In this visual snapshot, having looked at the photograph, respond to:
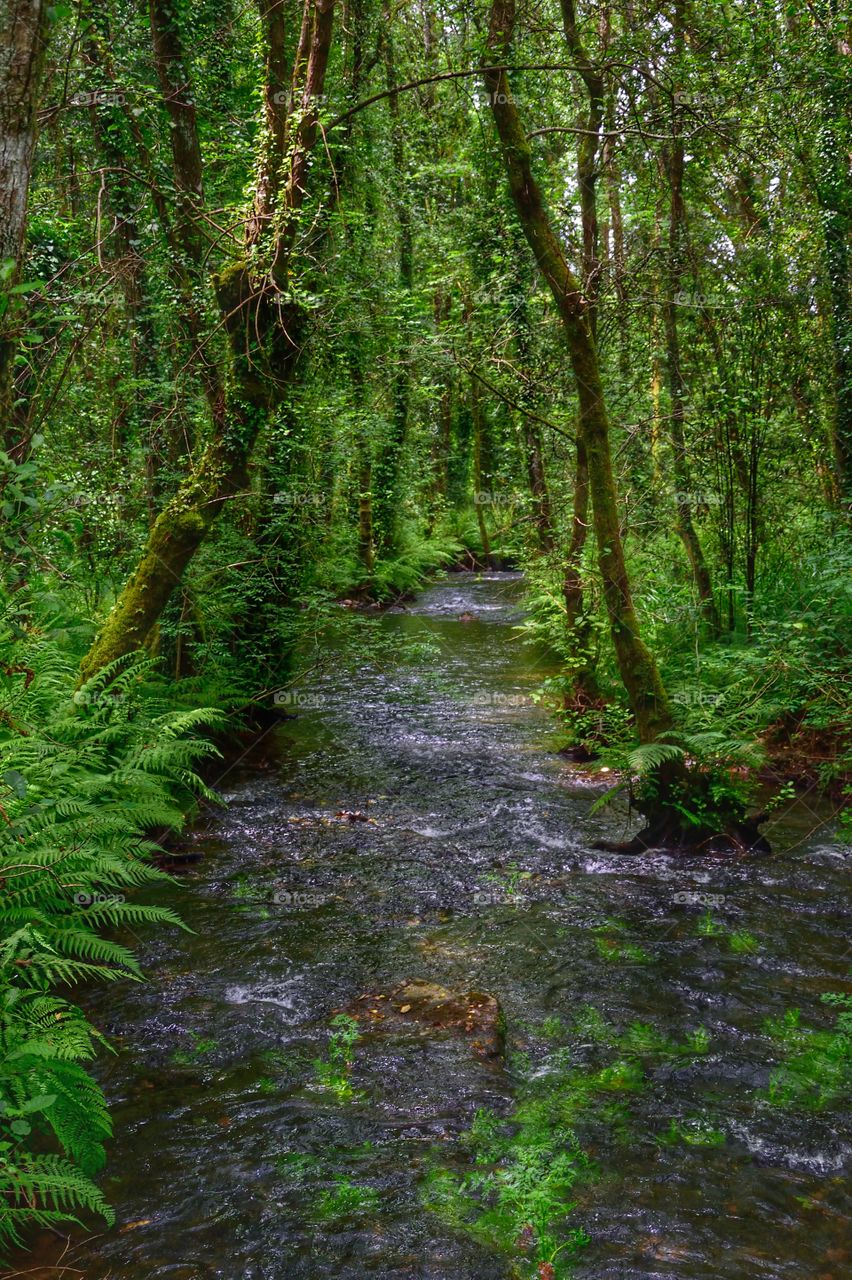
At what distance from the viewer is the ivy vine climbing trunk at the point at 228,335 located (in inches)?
301

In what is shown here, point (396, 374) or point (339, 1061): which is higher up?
point (396, 374)

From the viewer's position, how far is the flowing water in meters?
3.47

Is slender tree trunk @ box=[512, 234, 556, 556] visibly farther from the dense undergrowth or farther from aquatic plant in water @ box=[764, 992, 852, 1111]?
aquatic plant in water @ box=[764, 992, 852, 1111]

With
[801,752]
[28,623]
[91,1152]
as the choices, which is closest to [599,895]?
[801,752]

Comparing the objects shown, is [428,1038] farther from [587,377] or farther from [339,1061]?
[587,377]

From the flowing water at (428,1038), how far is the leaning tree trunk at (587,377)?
Answer: 1495 millimetres

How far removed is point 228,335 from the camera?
8.55 m

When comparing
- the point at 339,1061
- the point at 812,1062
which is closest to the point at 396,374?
the point at 339,1061

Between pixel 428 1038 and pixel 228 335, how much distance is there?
672 centimetres

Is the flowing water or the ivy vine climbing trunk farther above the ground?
the ivy vine climbing trunk

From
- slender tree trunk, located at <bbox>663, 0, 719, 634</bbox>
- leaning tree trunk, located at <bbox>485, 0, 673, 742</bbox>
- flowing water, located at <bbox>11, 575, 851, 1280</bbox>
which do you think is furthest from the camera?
slender tree trunk, located at <bbox>663, 0, 719, 634</bbox>

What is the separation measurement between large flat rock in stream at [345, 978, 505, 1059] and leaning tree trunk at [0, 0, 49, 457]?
400cm

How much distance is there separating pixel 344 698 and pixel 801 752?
255 inches

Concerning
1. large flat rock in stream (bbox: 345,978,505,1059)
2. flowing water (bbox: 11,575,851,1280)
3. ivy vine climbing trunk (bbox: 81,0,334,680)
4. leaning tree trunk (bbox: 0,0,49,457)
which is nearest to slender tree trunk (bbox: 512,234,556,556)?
ivy vine climbing trunk (bbox: 81,0,334,680)
